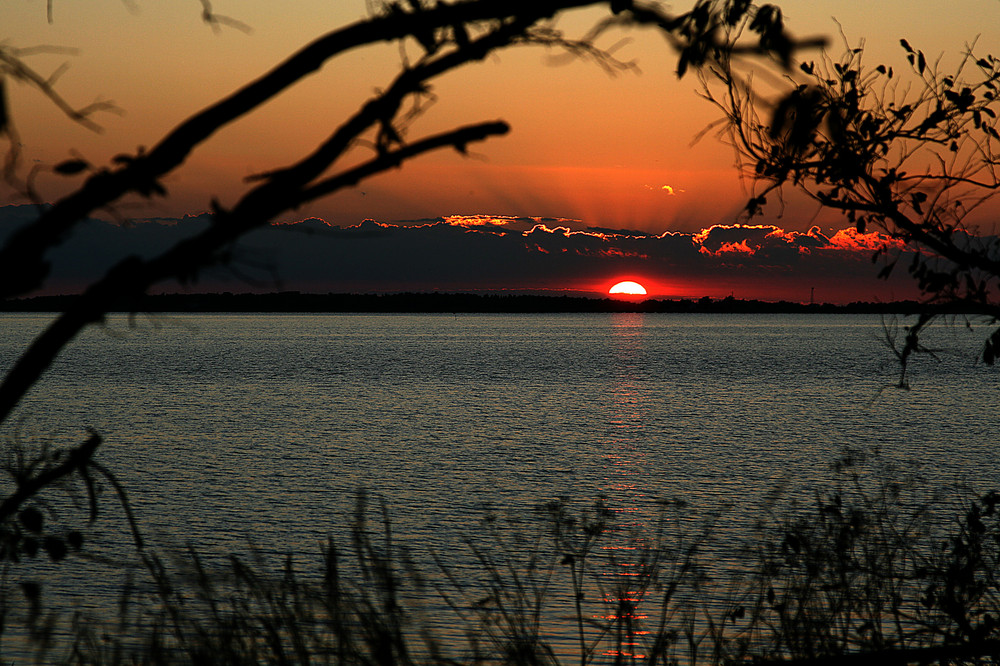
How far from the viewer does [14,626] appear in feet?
49.3

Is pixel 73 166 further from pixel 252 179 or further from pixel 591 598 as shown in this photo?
pixel 591 598

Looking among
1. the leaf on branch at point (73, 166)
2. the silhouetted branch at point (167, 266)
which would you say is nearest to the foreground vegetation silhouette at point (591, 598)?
the silhouetted branch at point (167, 266)

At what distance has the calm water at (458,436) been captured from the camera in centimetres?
2675

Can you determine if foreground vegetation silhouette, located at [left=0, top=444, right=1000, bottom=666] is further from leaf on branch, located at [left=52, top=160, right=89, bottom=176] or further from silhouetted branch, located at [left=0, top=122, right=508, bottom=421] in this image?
leaf on branch, located at [left=52, top=160, right=89, bottom=176]

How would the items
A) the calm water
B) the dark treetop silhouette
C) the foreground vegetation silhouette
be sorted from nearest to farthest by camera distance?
the dark treetop silhouette
the foreground vegetation silhouette
the calm water

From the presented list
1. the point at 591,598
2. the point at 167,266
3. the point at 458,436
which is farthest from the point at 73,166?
the point at 458,436

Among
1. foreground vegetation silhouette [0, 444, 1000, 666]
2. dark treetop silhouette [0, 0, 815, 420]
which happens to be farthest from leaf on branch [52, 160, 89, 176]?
foreground vegetation silhouette [0, 444, 1000, 666]

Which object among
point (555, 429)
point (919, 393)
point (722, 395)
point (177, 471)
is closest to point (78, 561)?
point (177, 471)

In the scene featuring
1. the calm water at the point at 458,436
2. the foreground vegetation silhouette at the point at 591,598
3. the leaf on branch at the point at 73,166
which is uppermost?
the leaf on branch at the point at 73,166

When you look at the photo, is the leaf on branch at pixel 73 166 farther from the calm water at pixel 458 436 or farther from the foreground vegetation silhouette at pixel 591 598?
the foreground vegetation silhouette at pixel 591 598

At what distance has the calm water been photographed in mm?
26750

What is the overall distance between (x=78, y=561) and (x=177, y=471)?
13.1 metres

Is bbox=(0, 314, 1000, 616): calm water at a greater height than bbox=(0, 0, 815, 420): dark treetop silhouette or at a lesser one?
lesser

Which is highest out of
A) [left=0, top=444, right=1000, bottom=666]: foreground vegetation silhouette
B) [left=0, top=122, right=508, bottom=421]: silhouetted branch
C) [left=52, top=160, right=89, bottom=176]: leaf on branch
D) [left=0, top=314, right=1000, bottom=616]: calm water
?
[left=52, top=160, right=89, bottom=176]: leaf on branch
